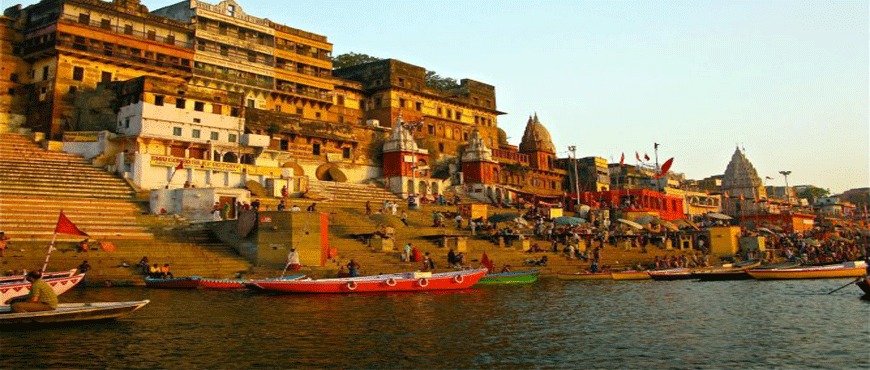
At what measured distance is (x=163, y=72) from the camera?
49.8 metres

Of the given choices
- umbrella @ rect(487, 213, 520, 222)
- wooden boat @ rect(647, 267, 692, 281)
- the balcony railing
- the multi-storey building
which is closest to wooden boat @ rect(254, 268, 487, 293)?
wooden boat @ rect(647, 267, 692, 281)

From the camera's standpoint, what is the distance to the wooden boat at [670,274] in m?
34.9

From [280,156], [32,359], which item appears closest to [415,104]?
[280,156]

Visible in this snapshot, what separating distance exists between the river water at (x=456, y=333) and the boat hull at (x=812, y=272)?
28.1 feet

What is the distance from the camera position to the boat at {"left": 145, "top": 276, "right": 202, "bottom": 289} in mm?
26297

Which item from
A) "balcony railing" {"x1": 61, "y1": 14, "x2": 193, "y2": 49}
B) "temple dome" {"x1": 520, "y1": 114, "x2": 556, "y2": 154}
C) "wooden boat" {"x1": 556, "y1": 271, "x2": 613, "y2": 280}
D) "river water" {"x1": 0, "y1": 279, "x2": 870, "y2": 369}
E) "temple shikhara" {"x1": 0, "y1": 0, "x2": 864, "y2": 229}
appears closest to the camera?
"river water" {"x1": 0, "y1": 279, "x2": 870, "y2": 369}

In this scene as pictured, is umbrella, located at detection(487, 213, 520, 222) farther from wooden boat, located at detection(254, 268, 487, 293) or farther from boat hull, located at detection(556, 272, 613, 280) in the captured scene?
wooden boat, located at detection(254, 268, 487, 293)

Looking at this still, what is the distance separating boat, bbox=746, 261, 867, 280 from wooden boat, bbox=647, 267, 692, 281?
9.19ft

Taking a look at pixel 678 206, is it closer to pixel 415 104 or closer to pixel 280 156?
pixel 415 104

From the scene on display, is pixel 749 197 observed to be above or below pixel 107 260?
above

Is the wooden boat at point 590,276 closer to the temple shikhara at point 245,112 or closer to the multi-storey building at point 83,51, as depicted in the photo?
the temple shikhara at point 245,112

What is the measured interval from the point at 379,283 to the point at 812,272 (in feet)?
66.9

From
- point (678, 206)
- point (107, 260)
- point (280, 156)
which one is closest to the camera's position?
point (107, 260)

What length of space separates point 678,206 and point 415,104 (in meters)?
33.4
